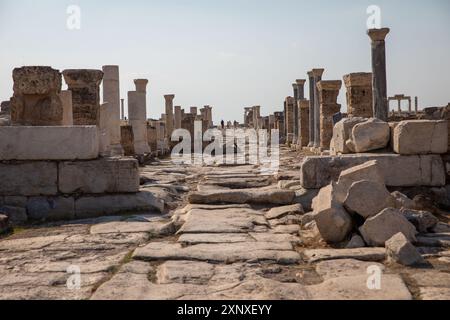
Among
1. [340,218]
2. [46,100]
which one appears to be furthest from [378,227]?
[46,100]

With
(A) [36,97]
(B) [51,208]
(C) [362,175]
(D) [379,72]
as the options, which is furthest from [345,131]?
(D) [379,72]

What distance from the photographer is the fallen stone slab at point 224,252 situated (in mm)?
4715

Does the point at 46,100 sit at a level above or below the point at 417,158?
above

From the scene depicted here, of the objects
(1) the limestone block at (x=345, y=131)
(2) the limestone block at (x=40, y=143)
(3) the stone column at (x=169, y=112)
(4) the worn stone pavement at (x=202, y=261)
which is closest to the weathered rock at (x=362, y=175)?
(4) the worn stone pavement at (x=202, y=261)

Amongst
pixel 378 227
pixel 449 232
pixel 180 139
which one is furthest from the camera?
pixel 180 139

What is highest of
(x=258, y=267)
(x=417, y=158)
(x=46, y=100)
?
(x=46, y=100)

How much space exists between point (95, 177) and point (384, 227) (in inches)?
171

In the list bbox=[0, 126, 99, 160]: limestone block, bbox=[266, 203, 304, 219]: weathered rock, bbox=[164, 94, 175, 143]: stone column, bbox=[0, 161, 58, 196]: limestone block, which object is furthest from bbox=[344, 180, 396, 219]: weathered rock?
bbox=[164, 94, 175, 143]: stone column

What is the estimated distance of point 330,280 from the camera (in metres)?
3.97
